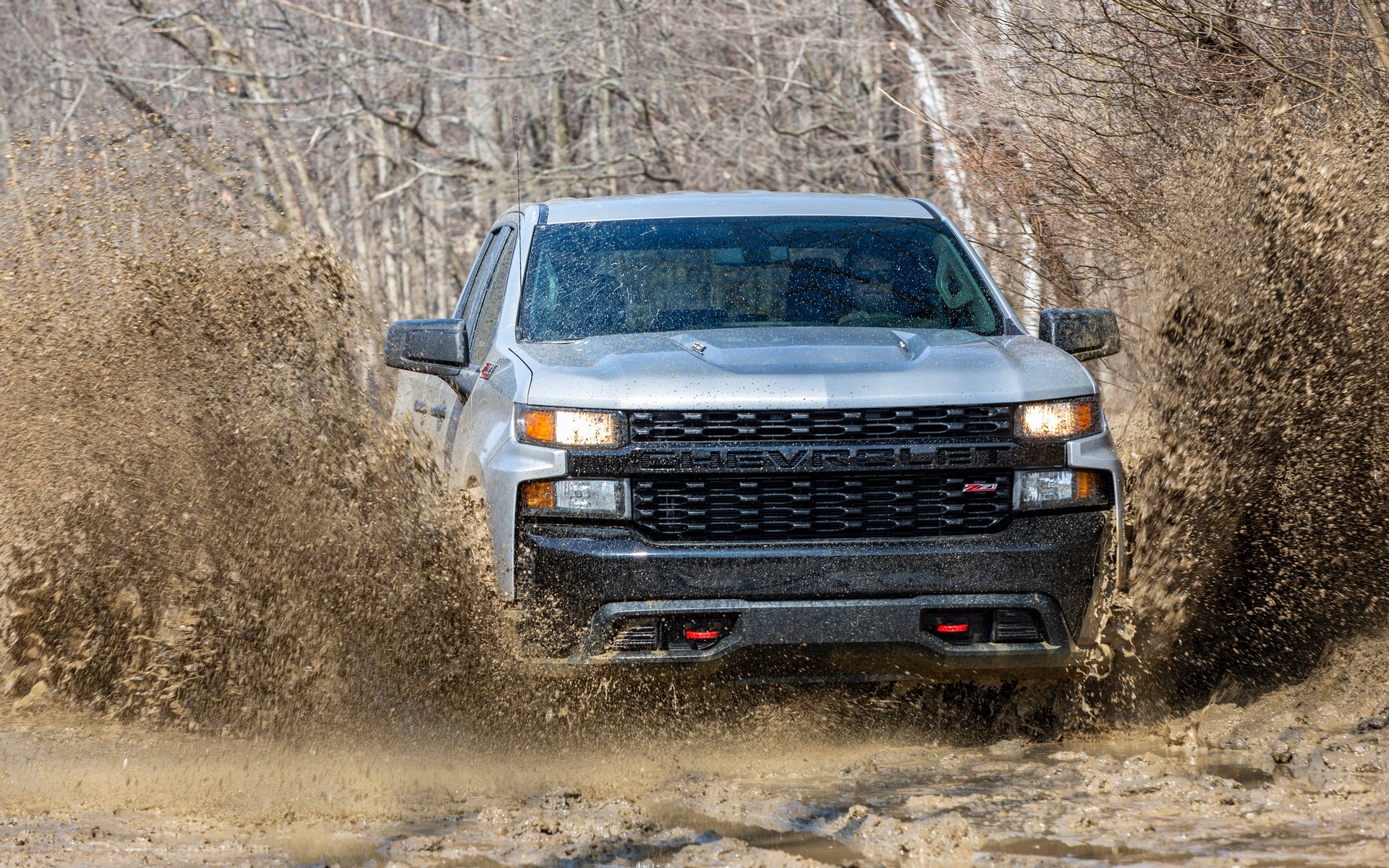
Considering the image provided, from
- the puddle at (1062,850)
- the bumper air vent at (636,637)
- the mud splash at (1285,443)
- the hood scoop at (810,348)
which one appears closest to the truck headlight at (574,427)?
the hood scoop at (810,348)

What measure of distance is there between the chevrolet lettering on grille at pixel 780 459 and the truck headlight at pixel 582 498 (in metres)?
0.11

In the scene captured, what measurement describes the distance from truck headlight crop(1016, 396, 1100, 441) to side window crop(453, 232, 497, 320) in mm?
2959

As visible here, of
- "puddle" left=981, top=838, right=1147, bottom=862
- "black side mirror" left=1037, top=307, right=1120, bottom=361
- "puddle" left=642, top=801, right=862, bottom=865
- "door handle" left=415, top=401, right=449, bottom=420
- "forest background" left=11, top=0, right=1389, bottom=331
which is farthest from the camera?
"forest background" left=11, top=0, right=1389, bottom=331

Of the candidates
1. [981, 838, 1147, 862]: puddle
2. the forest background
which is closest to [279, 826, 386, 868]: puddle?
[981, 838, 1147, 862]: puddle

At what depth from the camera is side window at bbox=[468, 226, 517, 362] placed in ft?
18.4

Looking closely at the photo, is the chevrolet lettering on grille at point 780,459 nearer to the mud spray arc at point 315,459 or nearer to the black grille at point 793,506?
the black grille at point 793,506

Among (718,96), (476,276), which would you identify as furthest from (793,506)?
(718,96)

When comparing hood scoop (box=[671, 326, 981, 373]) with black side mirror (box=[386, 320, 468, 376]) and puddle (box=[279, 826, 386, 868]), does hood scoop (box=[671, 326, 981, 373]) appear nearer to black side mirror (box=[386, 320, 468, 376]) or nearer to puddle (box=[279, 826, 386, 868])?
black side mirror (box=[386, 320, 468, 376])

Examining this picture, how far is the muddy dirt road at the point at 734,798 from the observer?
3.59 meters

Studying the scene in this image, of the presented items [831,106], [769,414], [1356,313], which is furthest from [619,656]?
[831,106]

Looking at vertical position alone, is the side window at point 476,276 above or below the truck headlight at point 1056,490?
above

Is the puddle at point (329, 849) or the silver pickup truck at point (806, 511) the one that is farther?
the silver pickup truck at point (806, 511)

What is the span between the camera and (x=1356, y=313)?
18.6ft

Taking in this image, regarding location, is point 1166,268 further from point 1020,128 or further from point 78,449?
point 78,449
